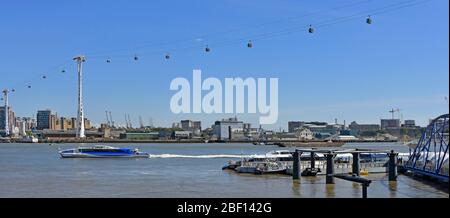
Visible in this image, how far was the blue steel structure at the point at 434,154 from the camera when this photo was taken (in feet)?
88.2

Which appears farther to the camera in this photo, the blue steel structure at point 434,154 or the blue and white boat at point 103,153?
the blue and white boat at point 103,153

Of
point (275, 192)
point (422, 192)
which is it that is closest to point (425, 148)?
point (422, 192)

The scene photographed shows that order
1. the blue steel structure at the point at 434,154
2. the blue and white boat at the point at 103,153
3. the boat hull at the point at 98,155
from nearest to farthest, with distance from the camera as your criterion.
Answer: the blue steel structure at the point at 434,154, the boat hull at the point at 98,155, the blue and white boat at the point at 103,153

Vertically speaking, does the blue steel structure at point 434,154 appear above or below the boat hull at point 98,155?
above

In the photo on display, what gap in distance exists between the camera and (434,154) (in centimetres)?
3012

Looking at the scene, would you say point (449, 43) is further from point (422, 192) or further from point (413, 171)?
point (413, 171)

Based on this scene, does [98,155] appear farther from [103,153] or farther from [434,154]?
[434,154]

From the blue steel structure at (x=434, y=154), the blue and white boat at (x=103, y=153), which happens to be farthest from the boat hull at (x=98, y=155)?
the blue steel structure at (x=434, y=154)

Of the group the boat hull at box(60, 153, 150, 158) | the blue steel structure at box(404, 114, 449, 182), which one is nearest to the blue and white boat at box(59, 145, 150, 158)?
the boat hull at box(60, 153, 150, 158)

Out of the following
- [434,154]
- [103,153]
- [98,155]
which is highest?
[434,154]

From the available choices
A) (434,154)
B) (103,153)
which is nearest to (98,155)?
(103,153)

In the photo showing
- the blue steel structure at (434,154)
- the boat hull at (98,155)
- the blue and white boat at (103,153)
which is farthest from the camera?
the blue and white boat at (103,153)

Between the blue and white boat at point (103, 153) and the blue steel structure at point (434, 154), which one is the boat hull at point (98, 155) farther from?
the blue steel structure at point (434, 154)

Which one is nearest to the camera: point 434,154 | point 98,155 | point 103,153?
point 434,154
